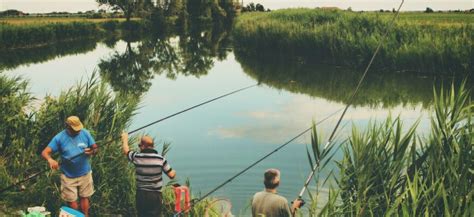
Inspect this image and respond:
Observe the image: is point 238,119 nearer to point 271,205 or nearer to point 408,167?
point 408,167

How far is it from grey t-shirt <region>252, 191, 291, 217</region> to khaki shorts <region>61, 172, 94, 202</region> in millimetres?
2573

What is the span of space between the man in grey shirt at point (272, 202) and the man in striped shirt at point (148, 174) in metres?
1.31

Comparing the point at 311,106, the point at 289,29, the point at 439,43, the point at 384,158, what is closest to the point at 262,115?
the point at 311,106

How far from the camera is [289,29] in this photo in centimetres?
2853

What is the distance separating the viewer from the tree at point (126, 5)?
71.8 metres

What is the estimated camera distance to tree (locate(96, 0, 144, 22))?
71812 mm

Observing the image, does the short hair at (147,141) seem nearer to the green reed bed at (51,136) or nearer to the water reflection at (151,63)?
the green reed bed at (51,136)

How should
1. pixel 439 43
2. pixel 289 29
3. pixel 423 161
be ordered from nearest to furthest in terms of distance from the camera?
pixel 423 161 < pixel 439 43 < pixel 289 29

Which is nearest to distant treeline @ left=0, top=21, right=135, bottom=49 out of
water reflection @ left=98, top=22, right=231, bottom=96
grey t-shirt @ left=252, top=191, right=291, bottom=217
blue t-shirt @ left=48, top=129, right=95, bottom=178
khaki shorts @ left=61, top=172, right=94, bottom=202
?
A: water reflection @ left=98, top=22, right=231, bottom=96

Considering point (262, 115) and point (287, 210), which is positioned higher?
point (287, 210)

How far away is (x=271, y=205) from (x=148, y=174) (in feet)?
5.61

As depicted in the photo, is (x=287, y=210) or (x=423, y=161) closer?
(x=287, y=210)

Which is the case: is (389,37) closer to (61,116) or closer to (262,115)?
(262,115)

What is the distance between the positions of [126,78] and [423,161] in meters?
21.7
